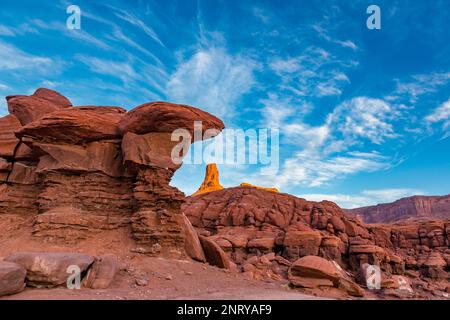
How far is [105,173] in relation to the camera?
583 inches

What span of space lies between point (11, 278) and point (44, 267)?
40.6 inches

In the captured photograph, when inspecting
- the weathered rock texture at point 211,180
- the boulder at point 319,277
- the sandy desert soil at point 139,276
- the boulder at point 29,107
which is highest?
the weathered rock texture at point 211,180

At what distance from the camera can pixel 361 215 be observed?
15038 centimetres

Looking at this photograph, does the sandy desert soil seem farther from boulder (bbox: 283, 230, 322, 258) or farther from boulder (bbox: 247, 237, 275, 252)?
boulder (bbox: 247, 237, 275, 252)

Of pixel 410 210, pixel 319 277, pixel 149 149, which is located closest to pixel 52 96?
pixel 149 149

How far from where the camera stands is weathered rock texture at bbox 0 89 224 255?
13.8 m

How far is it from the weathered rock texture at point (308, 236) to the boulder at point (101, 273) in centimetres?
2002

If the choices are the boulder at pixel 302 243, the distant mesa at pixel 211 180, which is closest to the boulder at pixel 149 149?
the boulder at pixel 302 243

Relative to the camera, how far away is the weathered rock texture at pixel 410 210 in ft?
401

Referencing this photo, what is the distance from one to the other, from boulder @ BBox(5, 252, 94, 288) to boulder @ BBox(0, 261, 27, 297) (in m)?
0.35

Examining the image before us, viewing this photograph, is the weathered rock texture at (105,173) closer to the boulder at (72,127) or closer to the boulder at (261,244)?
the boulder at (72,127)

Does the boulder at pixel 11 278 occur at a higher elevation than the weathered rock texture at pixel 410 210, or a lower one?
lower
